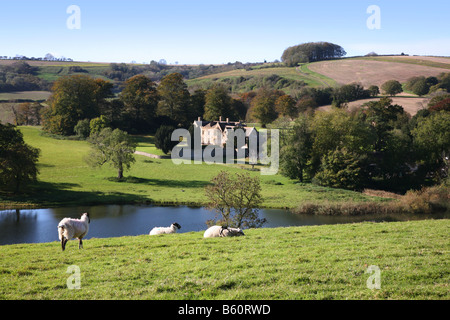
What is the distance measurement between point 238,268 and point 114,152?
41.3 metres

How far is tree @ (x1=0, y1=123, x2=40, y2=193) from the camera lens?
37122 millimetres

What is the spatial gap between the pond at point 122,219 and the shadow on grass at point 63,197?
1572mm

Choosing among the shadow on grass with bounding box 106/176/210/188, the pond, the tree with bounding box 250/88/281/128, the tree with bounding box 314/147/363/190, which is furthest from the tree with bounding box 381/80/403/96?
the pond

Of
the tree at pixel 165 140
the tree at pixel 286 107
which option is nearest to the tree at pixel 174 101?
the tree at pixel 286 107

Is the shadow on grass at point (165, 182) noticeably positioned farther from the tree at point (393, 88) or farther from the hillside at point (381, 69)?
the hillside at point (381, 69)

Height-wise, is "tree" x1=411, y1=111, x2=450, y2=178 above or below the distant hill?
below

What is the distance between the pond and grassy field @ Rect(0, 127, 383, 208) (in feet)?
7.48

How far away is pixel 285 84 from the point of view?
126 meters

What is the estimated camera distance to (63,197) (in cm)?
3969

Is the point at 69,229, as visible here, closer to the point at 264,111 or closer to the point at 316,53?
the point at 264,111

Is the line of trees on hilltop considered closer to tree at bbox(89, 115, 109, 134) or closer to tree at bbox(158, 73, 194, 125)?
tree at bbox(158, 73, 194, 125)
